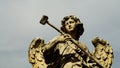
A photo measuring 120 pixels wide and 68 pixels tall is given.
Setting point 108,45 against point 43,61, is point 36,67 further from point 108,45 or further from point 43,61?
point 108,45

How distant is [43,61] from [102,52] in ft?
5.15

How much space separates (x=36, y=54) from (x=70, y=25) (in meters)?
1.28

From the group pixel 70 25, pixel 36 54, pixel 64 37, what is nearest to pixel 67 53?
pixel 64 37

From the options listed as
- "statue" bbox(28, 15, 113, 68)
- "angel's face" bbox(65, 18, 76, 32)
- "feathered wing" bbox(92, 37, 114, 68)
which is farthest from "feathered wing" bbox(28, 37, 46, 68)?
"feathered wing" bbox(92, 37, 114, 68)

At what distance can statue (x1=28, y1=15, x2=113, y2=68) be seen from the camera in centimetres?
2638

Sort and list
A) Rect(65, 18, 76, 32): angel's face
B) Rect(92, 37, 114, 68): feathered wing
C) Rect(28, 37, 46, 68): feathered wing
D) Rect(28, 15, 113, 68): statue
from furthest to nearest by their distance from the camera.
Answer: Rect(92, 37, 114, 68): feathered wing
Rect(28, 37, 46, 68): feathered wing
Rect(65, 18, 76, 32): angel's face
Rect(28, 15, 113, 68): statue

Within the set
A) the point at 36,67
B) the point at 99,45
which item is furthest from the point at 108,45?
the point at 36,67

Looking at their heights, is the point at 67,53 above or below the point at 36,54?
below

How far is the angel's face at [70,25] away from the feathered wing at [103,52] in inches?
38.1

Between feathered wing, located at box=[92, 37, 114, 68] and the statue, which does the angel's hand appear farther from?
feathered wing, located at box=[92, 37, 114, 68]

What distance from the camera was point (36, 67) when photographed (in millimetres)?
27250

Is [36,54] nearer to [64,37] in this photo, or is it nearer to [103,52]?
[64,37]

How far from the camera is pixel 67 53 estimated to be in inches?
1039

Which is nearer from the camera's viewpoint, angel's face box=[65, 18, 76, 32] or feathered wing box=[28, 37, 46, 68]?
angel's face box=[65, 18, 76, 32]
